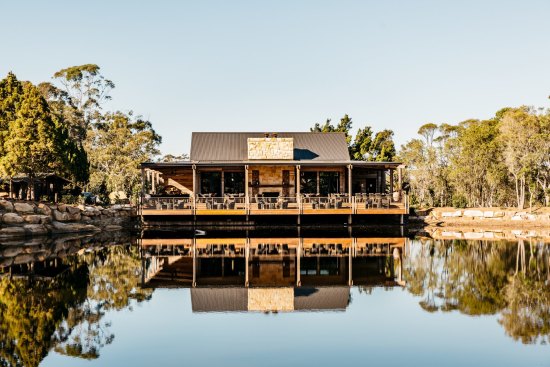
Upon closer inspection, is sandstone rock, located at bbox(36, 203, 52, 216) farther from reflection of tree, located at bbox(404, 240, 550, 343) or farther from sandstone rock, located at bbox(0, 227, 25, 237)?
reflection of tree, located at bbox(404, 240, 550, 343)

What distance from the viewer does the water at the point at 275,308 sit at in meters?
6.76

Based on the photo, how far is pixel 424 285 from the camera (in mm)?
11344

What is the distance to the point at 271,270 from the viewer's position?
13.4m

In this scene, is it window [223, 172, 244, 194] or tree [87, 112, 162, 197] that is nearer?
window [223, 172, 244, 194]

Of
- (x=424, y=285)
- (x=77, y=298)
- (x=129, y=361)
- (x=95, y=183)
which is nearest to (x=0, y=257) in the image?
(x=77, y=298)

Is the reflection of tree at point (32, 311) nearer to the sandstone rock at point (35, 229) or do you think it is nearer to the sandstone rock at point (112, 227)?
the sandstone rock at point (35, 229)

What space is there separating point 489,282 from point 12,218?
64.6 feet

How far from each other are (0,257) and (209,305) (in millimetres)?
9744

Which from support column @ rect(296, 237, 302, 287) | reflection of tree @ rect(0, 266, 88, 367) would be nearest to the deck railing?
support column @ rect(296, 237, 302, 287)

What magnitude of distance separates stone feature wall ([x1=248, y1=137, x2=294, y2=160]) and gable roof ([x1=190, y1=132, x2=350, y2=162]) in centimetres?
127

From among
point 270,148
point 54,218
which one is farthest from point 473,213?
point 54,218

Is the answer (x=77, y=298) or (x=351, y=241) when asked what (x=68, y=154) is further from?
(x=77, y=298)

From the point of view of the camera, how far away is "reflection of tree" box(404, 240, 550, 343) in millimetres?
8406

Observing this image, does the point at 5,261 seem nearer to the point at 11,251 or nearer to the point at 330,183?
the point at 11,251
